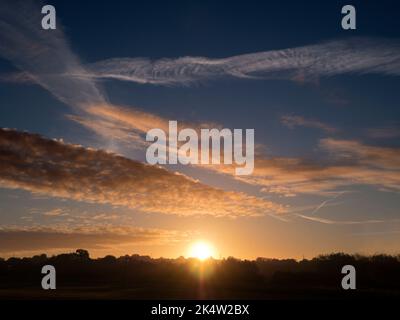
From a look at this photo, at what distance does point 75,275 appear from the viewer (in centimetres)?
11731

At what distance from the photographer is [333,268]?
320 feet
